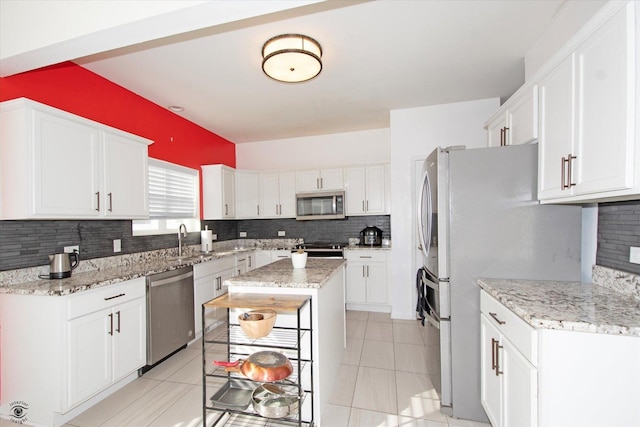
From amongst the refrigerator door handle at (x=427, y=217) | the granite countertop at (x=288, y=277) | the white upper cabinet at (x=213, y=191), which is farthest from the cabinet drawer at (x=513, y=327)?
the white upper cabinet at (x=213, y=191)

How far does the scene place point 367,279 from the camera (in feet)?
13.5

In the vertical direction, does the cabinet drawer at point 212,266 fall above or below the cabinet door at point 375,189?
below

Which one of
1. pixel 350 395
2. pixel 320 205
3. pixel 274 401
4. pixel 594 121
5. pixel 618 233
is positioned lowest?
pixel 350 395

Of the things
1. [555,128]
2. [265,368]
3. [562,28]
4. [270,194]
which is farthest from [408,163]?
[265,368]

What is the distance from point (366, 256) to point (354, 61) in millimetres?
2572

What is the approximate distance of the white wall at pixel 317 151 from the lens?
187 inches

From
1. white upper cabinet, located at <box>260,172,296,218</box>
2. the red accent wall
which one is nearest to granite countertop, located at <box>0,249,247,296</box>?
the red accent wall

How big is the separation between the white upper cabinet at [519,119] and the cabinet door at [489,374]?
50.1 inches

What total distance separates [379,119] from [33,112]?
3683mm

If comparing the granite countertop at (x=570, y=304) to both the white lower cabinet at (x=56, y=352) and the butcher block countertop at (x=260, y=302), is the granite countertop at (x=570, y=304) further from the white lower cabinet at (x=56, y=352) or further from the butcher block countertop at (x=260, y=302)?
the white lower cabinet at (x=56, y=352)

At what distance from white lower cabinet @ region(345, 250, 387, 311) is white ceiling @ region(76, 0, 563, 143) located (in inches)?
79.2

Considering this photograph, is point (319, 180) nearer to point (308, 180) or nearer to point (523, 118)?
point (308, 180)

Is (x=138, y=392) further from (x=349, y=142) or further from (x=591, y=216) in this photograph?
(x=349, y=142)

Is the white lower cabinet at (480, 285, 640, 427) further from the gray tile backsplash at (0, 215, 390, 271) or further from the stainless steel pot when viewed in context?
the gray tile backsplash at (0, 215, 390, 271)
